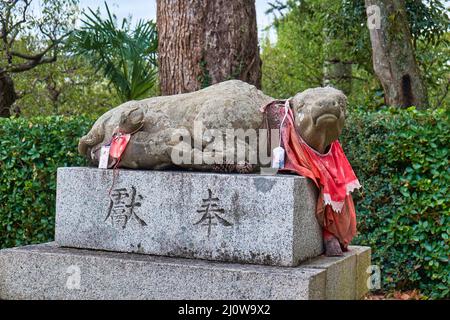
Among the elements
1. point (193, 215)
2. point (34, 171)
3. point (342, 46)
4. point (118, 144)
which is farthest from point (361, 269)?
point (342, 46)

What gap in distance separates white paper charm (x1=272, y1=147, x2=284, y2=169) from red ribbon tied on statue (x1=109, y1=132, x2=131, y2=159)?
3.19ft

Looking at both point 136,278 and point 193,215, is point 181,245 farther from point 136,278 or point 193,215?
point 136,278

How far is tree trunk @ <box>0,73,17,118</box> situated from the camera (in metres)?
12.3

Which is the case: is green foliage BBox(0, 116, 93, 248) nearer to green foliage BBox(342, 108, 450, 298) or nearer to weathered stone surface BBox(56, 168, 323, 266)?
weathered stone surface BBox(56, 168, 323, 266)

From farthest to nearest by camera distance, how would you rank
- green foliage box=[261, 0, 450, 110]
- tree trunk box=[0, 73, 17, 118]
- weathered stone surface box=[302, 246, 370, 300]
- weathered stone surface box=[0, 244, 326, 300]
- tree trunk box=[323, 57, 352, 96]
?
tree trunk box=[323, 57, 352, 96]
tree trunk box=[0, 73, 17, 118]
green foliage box=[261, 0, 450, 110]
weathered stone surface box=[302, 246, 370, 300]
weathered stone surface box=[0, 244, 326, 300]

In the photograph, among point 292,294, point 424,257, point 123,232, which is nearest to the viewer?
point 292,294

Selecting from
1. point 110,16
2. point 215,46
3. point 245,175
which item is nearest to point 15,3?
point 110,16

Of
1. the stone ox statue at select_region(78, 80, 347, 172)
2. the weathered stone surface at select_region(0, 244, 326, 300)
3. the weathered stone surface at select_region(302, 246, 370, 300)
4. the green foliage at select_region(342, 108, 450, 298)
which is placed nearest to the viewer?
the weathered stone surface at select_region(0, 244, 326, 300)

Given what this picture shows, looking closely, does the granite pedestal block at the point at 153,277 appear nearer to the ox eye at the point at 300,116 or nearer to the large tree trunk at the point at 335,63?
the ox eye at the point at 300,116

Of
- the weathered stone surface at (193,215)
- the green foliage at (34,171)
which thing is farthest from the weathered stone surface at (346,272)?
the green foliage at (34,171)

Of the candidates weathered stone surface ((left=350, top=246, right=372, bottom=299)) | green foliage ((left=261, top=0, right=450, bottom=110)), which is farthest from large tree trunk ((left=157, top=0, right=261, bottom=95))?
green foliage ((left=261, top=0, right=450, bottom=110))

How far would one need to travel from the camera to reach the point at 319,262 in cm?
406
